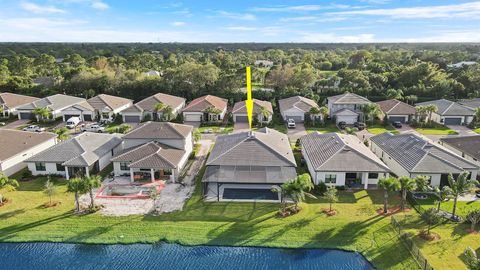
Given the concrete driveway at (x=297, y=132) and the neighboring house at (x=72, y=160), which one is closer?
the neighboring house at (x=72, y=160)

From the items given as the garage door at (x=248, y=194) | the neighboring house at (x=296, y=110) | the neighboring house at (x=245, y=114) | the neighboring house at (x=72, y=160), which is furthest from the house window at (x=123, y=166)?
the neighboring house at (x=296, y=110)

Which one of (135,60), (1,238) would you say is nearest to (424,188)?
(1,238)

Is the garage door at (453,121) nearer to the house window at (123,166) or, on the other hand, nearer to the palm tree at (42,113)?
the house window at (123,166)

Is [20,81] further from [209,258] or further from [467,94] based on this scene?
[467,94]

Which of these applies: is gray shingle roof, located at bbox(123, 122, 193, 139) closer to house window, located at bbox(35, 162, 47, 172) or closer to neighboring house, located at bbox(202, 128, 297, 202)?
neighboring house, located at bbox(202, 128, 297, 202)

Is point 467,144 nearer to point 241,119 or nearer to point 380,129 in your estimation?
point 380,129

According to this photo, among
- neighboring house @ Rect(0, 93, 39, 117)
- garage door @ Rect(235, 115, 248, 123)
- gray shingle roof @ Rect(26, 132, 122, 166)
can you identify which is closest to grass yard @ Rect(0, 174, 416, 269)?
gray shingle roof @ Rect(26, 132, 122, 166)

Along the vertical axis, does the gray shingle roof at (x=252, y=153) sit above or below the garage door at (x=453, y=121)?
above
